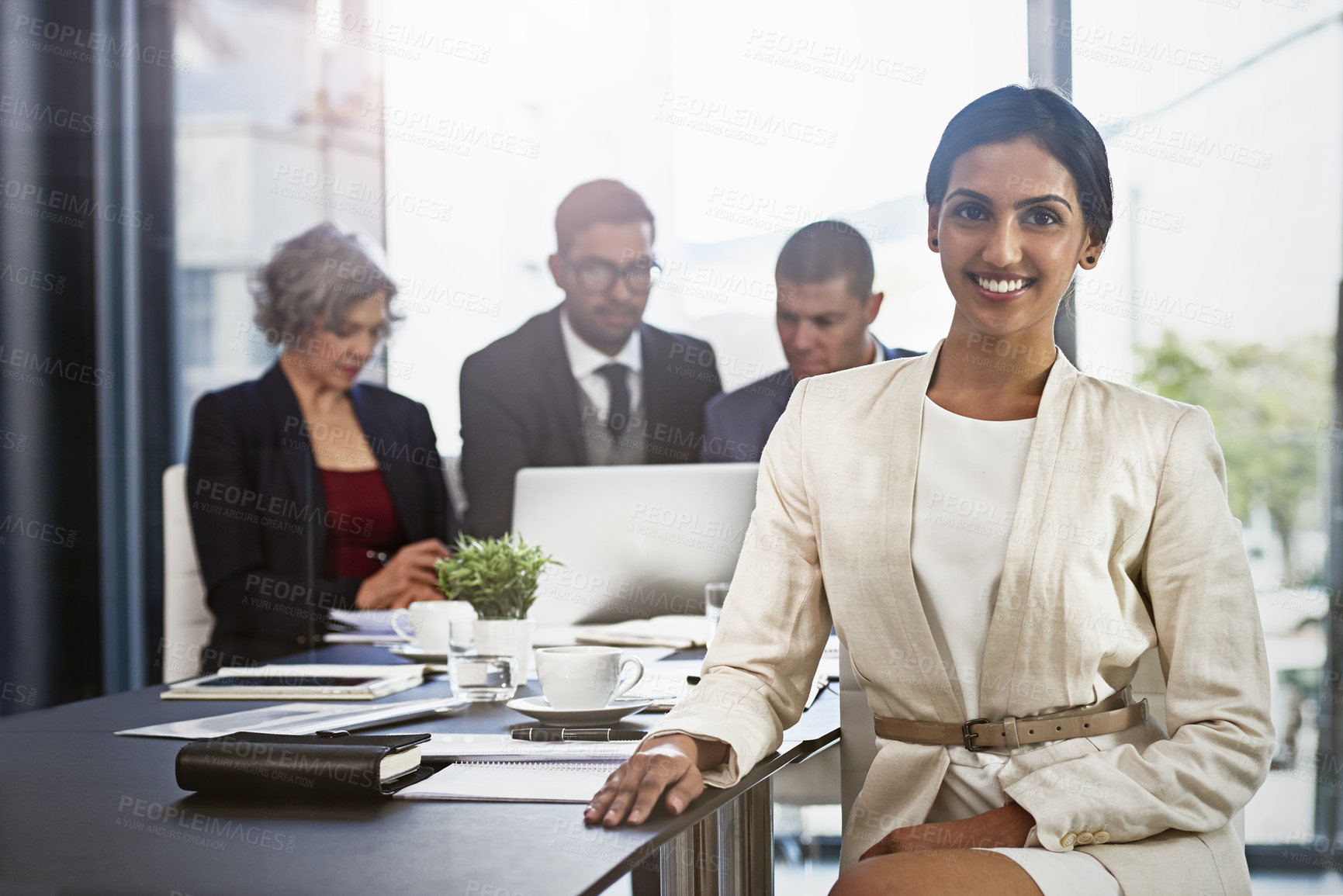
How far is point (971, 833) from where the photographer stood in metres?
1.22

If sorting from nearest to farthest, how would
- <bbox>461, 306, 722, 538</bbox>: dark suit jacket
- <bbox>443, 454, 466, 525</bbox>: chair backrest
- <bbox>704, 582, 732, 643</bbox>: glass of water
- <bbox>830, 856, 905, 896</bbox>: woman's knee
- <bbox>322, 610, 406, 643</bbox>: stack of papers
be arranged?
<bbox>830, 856, 905, 896</bbox>: woman's knee < <bbox>704, 582, 732, 643</bbox>: glass of water < <bbox>322, 610, 406, 643</bbox>: stack of papers < <bbox>461, 306, 722, 538</bbox>: dark suit jacket < <bbox>443, 454, 466, 525</bbox>: chair backrest

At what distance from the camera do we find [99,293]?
3734mm

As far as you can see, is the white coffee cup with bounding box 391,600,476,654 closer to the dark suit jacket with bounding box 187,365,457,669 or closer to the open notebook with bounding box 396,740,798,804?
the open notebook with bounding box 396,740,798,804

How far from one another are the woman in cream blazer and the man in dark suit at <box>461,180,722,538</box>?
78.9 inches

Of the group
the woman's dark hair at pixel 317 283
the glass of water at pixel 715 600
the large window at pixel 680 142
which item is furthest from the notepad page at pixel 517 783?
the woman's dark hair at pixel 317 283

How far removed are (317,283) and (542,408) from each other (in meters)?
0.88

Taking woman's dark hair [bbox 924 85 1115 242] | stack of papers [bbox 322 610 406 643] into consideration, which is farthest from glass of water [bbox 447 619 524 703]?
woman's dark hair [bbox 924 85 1115 242]

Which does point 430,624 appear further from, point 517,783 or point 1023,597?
point 1023,597

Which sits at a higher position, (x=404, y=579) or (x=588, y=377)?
(x=588, y=377)

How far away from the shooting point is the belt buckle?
4.32ft

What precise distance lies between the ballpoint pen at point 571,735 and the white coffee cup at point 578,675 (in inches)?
2.8

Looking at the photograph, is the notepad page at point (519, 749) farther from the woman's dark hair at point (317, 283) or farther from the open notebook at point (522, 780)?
the woman's dark hair at point (317, 283)

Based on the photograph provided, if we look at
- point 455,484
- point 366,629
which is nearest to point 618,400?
point 455,484

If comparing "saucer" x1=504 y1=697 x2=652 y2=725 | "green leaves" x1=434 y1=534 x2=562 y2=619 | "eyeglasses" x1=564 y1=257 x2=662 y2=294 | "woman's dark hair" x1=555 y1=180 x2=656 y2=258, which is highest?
"woman's dark hair" x1=555 y1=180 x2=656 y2=258
